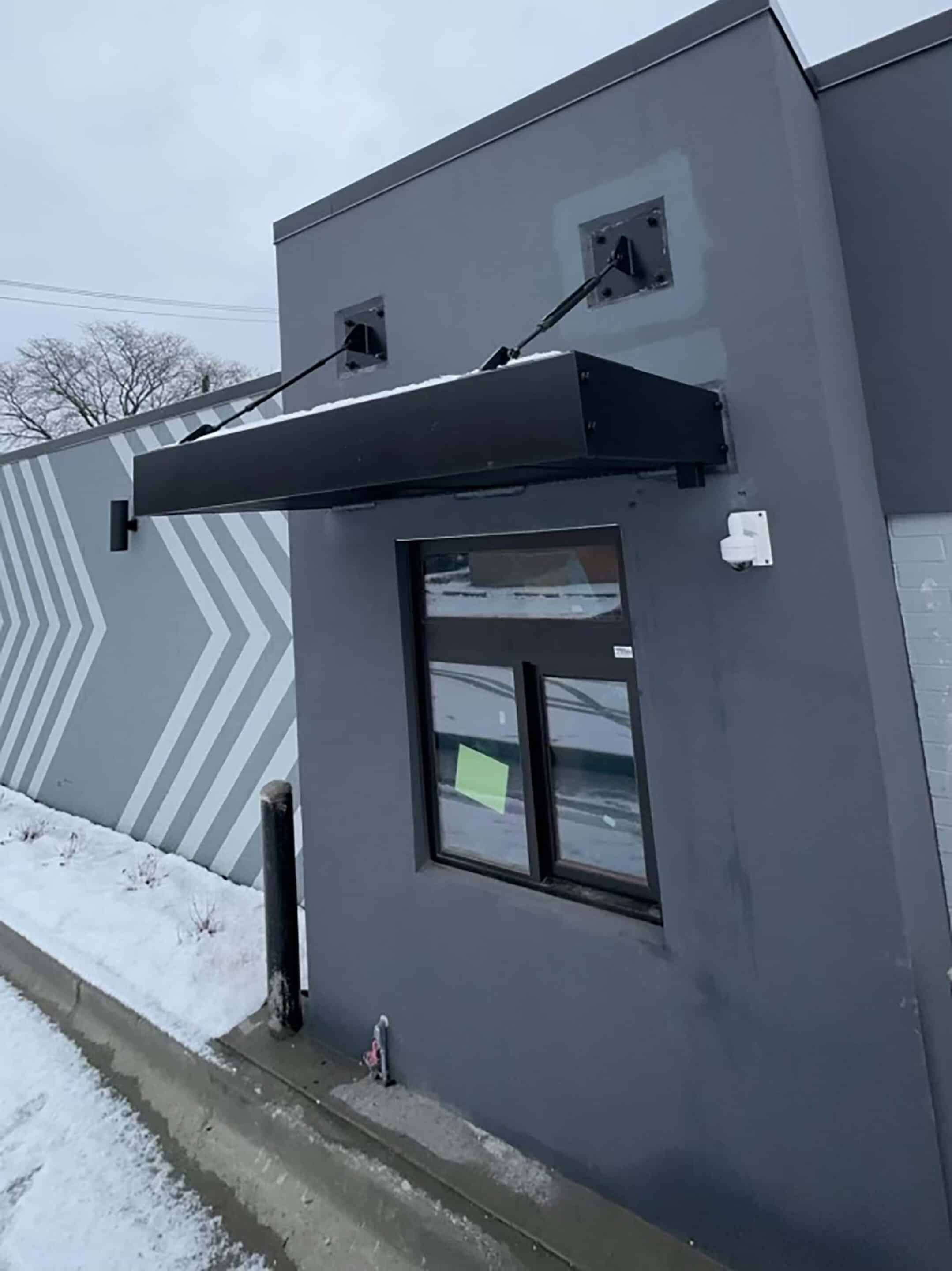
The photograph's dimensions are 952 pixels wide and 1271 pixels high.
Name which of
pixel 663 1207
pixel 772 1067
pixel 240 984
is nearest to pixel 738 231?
pixel 772 1067

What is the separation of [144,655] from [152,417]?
167cm

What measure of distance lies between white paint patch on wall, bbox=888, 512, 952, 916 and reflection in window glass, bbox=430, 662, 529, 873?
120 centimetres

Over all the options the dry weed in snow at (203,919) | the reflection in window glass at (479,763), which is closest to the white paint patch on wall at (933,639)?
the reflection in window glass at (479,763)

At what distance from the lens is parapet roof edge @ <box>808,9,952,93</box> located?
6.03 ft

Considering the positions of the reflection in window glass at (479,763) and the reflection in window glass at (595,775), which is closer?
the reflection in window glass at (595,775)

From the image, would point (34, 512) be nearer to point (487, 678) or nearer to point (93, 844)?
point (93, 844)

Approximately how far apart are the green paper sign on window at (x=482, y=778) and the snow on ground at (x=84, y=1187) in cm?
154

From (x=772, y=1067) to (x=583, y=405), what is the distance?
1722 mm

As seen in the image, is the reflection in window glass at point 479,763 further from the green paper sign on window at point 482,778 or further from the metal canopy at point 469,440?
the metal canopy at point 469,440

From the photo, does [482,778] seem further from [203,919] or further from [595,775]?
[203,919]

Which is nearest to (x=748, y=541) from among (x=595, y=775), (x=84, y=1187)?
(x=595, y=775)

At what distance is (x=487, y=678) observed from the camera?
243 centimetres

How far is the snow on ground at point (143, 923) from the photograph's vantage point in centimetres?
314

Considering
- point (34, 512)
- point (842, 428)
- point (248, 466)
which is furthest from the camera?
point (34, 512)
